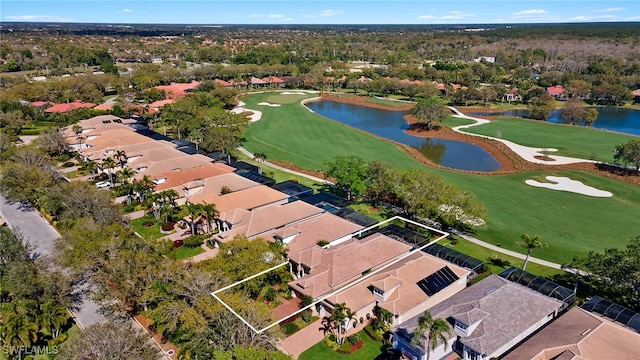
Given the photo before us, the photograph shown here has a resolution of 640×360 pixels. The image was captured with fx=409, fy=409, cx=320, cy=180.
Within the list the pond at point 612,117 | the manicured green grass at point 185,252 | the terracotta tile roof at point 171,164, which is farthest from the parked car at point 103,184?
the pond at point 612,117

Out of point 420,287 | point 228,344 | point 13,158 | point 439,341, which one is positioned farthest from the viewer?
point 13,158

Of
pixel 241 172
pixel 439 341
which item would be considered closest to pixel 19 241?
pixel 241 172

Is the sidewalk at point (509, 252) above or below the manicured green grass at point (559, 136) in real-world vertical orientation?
below

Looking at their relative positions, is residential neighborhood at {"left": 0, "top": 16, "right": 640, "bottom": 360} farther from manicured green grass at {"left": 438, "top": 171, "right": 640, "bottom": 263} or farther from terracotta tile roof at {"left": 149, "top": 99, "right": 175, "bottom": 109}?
terracotta tile roof at {"left": 149, "top": 99, "right": 175, "bottom": 109}

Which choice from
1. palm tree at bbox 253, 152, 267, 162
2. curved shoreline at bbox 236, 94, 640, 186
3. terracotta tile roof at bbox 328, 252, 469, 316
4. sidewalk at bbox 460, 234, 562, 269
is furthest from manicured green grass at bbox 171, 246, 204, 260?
curved shoreline at bbox 236, 94, 640, 186

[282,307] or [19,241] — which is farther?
[19,241]

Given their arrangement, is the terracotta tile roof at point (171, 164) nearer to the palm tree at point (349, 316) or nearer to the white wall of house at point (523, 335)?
the palm tree at point (349, 316)

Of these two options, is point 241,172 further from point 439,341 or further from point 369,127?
point 369,127
